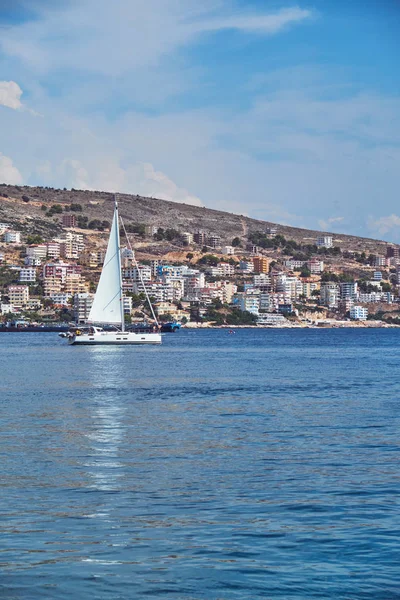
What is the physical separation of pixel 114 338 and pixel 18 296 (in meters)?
112

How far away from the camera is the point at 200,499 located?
49.3 feet

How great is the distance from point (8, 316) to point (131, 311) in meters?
22.8

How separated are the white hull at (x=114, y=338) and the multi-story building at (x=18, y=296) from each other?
106 meters

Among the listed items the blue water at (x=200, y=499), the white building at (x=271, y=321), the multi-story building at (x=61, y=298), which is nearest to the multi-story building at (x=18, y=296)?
the multi-story building at (x=61, y=298)

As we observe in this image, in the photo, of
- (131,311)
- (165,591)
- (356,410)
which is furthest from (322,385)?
(131,311)

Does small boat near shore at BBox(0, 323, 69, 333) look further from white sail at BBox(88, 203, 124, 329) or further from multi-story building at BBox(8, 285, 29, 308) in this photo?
white sail at BBox(88, 203, 124, 329)

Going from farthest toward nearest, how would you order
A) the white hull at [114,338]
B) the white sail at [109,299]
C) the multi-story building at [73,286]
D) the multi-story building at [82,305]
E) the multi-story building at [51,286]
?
the multi-story building at [51,286], the multi-story building at [73,286], the multi-story building at [82,305], the white hull at [114,338], the white sail at [109,299]

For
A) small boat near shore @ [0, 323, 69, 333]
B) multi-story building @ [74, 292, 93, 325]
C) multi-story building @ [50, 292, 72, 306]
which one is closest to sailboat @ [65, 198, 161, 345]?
small boat near shore @ [0, 323, 69, 333]

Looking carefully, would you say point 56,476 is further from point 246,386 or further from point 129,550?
point 246,386

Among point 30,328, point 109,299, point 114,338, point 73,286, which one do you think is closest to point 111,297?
point 109,299

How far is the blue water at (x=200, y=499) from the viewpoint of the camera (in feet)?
36.4

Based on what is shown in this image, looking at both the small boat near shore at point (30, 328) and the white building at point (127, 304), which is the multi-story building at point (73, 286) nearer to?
the white building at point (127, 304)

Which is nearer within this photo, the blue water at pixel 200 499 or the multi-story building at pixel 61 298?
the blue water at pixel 200 499

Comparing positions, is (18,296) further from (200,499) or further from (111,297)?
(200,499)
